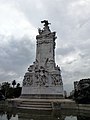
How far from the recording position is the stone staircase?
2773 centimetres

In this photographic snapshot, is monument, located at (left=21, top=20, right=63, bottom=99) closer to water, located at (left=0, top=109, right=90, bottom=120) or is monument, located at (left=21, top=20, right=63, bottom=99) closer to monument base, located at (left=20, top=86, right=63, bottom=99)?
monument base, located at (left=20, top=86, right=63, bottom=99)

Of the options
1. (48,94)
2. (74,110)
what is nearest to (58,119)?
(74,110)

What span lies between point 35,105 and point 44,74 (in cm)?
772

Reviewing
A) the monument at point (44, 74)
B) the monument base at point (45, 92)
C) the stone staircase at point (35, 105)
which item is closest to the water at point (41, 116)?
the stone staircase at point (35, 105)

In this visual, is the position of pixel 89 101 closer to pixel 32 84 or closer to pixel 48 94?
pixel 48 94

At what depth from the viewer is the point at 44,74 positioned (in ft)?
116

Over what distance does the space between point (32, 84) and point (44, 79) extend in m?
2.10

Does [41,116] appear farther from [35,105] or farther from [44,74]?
[44,74]

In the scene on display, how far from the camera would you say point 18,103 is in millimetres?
29719

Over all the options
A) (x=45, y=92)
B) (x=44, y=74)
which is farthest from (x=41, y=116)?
(x=44, y=74)

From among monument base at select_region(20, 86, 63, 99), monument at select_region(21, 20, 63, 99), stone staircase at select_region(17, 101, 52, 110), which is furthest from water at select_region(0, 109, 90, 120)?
monument at select_region(21, 20, 63, 99)

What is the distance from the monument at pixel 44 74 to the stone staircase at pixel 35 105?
182 inches

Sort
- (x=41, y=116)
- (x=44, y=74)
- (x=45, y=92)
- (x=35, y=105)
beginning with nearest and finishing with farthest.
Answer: (x=41, y=116) → (x=35, y=105) → (x=45, y=92) → (x=44, y=74)

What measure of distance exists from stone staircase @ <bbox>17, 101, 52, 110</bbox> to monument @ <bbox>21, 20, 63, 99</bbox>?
463 cm
